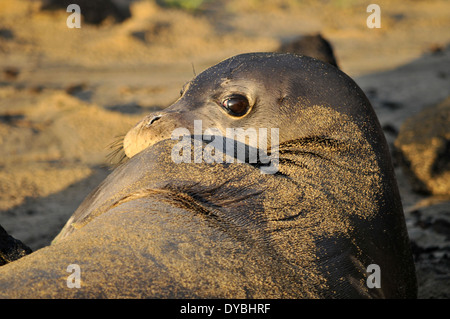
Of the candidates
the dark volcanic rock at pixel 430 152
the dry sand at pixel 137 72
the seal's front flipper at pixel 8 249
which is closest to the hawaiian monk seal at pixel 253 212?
the seal's front flipper at pixel 8 249

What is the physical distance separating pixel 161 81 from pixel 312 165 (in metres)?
5.39

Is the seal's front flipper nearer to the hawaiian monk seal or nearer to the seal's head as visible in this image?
the hawaiian monk seal

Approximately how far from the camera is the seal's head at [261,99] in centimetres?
254

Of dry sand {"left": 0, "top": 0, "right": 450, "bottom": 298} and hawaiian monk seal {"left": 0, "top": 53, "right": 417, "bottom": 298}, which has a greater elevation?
dry sand {"left": 0, "top": 0, "right": 450, "bottom": 298}

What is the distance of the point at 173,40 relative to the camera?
8.80m

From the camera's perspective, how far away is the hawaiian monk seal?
1646 mm

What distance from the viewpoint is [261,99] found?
2711 millimetres

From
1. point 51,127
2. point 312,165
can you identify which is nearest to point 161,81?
point 51,127

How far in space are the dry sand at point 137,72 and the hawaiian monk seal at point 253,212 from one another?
1.25 m

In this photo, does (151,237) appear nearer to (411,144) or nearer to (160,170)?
(160,170)

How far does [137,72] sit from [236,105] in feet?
17.3

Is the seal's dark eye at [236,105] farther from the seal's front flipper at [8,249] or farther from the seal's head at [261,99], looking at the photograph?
the seal's front flipper at [8,249]

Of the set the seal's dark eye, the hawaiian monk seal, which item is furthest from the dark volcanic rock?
the seal's dark eye
